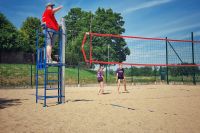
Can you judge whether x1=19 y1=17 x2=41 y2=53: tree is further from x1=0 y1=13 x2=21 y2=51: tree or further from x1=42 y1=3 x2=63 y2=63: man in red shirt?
x1=42 y1=3 x2=63 y2=63: man in red shirt

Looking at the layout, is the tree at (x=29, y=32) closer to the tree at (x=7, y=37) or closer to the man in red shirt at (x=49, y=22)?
the tree at (x=7, y=37)

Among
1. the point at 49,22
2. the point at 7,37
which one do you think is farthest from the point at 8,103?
the point at 7,37

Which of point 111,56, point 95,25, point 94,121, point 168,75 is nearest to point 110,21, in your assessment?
point 95,25

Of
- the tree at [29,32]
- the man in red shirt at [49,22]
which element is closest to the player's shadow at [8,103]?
the man in red shirt at [49,22]

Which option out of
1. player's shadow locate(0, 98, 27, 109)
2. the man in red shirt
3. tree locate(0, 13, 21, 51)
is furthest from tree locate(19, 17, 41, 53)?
the man in red shirt

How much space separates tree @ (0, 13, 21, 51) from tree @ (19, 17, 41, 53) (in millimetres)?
3695

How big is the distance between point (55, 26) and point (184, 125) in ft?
17.7

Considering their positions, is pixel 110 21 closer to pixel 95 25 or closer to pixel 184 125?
pixel 95 25

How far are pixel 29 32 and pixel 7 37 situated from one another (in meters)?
13.0

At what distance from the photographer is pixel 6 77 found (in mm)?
22969

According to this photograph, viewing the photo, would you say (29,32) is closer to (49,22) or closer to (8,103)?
(8,103)

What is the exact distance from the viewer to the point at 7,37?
41375mm

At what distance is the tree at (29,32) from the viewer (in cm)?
4879

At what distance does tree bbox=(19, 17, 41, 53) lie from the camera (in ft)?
160
